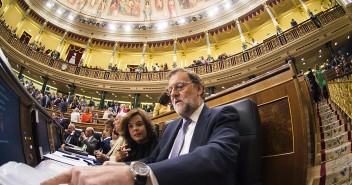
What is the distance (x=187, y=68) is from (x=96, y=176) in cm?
1399

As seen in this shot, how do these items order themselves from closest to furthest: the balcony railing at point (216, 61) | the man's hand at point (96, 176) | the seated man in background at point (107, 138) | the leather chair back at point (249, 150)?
1. the man's hand at point (96, 176)
2. the leather chair back at point (249, 150)
3. the seated man in background at point (107, 138)
4. the balcony railing at point (216, 61)

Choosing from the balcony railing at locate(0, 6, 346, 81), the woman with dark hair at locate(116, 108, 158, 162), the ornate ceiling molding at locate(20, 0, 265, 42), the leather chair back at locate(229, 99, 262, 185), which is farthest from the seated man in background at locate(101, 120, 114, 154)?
the ornate ceiling molding at locate(20, 0, 265, 42)

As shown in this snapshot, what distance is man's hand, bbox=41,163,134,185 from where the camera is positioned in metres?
0.71

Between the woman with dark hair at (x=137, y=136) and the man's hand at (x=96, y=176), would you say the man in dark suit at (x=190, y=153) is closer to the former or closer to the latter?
the man's hand at (x=96, y=176)

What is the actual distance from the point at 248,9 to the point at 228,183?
51.4 feet

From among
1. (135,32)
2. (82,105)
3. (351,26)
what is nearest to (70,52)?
(135,32)

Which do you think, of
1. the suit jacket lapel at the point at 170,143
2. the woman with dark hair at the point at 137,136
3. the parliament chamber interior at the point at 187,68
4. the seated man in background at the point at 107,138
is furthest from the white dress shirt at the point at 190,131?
the seated man in background at the point at 107,138

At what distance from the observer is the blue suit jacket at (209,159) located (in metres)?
0.84

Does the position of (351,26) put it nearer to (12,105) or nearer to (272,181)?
(272,181)

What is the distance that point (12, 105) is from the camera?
1390 mm

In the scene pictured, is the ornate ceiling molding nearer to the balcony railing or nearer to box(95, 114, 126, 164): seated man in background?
the balcony railing

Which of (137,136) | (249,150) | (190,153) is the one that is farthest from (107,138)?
(190,153)

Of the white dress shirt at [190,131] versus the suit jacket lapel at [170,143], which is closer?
the white dress shirt at [190,131]

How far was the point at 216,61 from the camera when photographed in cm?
1383
